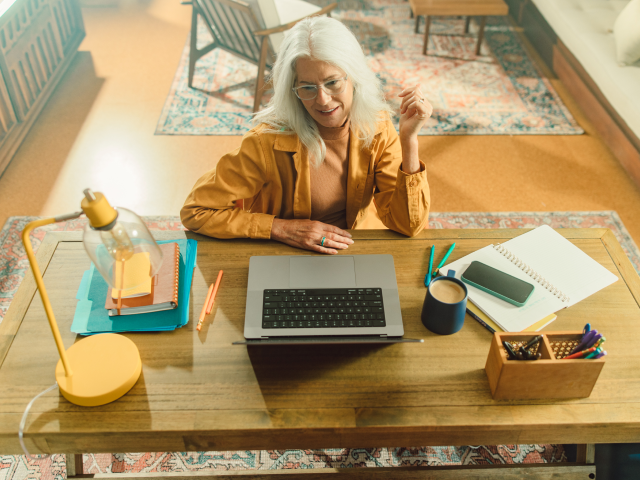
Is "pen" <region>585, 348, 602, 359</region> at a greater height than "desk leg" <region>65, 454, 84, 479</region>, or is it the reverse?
"pen" <region>585, 348, 602, 359</region>

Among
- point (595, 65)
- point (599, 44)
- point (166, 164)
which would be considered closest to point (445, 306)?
point (166, 164)

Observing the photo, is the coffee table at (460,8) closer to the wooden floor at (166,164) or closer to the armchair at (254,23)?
the wooden floor at (166,164)

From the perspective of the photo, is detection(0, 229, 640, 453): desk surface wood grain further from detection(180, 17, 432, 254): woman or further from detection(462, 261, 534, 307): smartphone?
detection(180, 17, 432, 254): woman

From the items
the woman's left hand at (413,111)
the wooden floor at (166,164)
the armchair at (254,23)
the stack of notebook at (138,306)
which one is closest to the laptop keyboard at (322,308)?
the stack of notebook at (138,306)

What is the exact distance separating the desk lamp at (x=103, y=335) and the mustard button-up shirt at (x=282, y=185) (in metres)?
0.42

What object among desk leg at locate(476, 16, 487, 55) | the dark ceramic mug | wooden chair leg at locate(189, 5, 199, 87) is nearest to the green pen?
the dark ceramic mug

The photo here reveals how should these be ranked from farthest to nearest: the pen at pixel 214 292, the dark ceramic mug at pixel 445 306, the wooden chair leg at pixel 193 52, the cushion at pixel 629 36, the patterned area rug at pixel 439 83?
the wooden chair leg at pixel 193 52 < the patterned area rug at pixel 439 83 < the cushion at pixel 629 36 < the pen at pixel 214 292 < the dark ceramic mug at pixel 445 306

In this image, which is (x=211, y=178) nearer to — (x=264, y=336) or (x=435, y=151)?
(x=264, y=336)

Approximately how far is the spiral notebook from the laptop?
194mm

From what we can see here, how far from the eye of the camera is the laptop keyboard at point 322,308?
1091mm

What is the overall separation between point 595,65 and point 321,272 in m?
2.64

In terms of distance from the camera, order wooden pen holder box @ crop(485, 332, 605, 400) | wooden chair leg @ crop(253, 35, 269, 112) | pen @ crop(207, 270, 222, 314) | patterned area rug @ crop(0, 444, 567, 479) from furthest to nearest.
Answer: wooden chair leg @ crop(253, 35, 269, 112), patterned area rug @ crop(0, 444, 567, 479), pen @ crop(207, 270, 222, 314), wooden pen holder box @ crop(485, 332, 605, 400)

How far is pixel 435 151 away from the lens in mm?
3004

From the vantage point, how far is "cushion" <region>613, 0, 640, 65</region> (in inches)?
109
